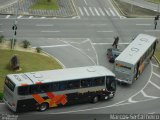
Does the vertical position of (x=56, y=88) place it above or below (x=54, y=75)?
below

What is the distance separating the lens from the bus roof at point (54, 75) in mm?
50947

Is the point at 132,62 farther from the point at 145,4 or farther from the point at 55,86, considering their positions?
the point at 145,4

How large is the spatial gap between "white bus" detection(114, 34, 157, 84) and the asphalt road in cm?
126

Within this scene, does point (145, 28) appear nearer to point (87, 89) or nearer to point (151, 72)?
point (151, 72)

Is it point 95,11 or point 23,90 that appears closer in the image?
point 23,90

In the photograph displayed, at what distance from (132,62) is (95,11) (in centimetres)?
3228

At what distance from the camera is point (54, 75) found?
52.9 meters

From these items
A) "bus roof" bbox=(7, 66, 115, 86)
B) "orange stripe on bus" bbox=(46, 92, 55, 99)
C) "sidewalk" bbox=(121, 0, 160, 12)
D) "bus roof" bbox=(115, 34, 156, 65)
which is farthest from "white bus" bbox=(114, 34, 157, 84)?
"sidewalk" bbox=(121, 0, 160, 12)

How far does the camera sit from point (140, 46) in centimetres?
6588

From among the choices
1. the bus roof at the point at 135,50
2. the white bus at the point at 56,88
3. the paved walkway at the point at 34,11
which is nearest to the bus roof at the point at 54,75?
the white bus at the point at 56,88

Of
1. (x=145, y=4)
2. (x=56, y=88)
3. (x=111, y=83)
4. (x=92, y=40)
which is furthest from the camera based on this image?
(x=145, y=4)

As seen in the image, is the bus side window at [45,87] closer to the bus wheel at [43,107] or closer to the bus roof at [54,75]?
the bus roof at [54,75]

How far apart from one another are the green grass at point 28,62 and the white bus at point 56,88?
8164 millimetres

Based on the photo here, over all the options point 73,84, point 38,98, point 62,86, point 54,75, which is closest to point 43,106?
point 38,98
